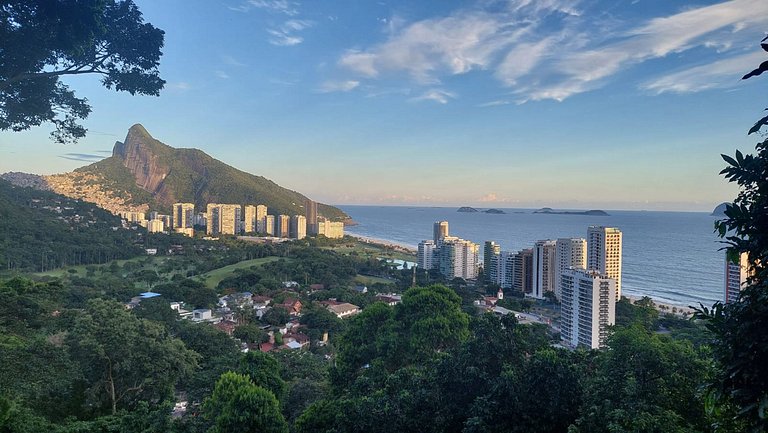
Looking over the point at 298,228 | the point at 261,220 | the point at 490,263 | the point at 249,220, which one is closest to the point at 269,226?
the point at 261,220

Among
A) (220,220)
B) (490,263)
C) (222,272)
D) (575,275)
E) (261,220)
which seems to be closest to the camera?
(575,275)

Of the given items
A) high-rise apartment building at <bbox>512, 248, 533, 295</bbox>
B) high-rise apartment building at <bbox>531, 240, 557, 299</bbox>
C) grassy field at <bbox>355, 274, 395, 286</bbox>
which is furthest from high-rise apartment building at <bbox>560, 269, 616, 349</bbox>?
grassy field at <bbox>355, 274, 395, 286</bbox>

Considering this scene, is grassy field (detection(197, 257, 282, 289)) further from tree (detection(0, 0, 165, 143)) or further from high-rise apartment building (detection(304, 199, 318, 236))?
high-rise apartment building (detection(304, 199, 318, 236))

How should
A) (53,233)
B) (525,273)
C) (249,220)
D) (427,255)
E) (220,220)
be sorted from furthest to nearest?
1. (249,220)
2. (220,220)
3. (427,255)
4. (525,273)
5. (53,233)

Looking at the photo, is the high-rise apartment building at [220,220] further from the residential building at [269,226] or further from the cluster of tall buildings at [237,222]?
the residential building at [269,226]

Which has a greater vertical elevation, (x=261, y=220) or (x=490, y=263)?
(x=261, y=220)

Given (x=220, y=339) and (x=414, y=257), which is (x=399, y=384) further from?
(x=414, y=257)

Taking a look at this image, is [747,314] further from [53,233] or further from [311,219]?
[311,219]
